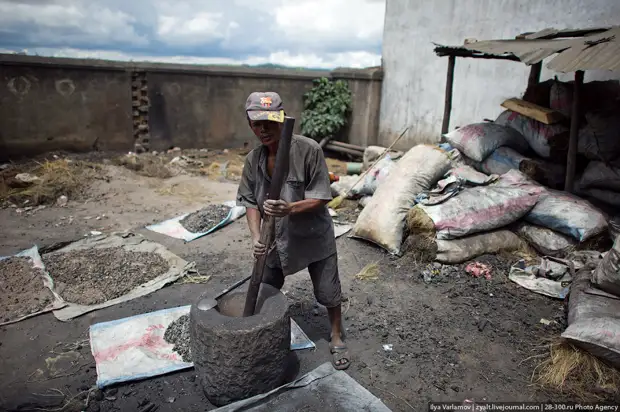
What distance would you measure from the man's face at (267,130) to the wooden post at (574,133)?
3.68m

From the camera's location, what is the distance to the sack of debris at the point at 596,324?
259 cm

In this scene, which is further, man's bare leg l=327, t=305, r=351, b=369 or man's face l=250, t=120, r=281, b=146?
man's bare leg l=327, t=305, r=351, b=369

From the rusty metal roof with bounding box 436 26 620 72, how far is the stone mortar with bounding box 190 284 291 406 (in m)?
3.42

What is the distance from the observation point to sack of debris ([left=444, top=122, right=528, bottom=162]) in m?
5.20

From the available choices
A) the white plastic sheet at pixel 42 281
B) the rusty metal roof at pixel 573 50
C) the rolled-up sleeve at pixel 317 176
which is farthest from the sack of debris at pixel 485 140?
the white plastic sheet at pixel 42 281

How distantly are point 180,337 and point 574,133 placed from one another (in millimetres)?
4464

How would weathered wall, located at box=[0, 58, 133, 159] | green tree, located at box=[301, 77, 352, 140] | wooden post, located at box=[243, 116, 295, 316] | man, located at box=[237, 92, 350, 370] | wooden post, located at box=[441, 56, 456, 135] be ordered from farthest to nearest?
green tree, located at box=[301, 77, 352, 140] < weathered wall, located at box=[0, 58, 133, 159] < wooden post, located at box=[441, 56, 456, 135] < man, located at box=[237, 92, 350, 370] < wooden post, located at box=[243, 116, 295, 316]

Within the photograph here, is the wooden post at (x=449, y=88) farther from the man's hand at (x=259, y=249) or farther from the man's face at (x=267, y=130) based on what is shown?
the man's hand at (x=259, y=249)

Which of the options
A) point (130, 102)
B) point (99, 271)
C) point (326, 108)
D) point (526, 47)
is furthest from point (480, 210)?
point (130, 102)

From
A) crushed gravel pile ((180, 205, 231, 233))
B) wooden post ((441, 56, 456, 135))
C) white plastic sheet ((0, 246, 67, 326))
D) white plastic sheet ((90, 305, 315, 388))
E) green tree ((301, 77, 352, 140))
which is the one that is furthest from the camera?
green tree ((301, 77, 352, 140))

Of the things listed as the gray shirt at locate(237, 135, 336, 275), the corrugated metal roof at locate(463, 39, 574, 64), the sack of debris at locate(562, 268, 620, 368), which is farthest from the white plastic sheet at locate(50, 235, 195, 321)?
the corrugated metal roof at locate(463, 39, 574, 64)

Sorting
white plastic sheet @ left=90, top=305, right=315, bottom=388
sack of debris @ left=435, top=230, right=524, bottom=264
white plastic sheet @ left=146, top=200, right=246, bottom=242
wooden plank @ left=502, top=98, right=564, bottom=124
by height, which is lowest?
white plastic sheet @ left=90, top=305, right=315, bottom=388

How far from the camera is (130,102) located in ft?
28.9

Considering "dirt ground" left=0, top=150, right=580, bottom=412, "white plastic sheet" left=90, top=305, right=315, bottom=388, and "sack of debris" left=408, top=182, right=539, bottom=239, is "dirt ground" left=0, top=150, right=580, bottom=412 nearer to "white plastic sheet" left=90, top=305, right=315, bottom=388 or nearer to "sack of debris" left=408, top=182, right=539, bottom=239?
"white plastic sheet" left=90, top=305, right=315, bottom=388
